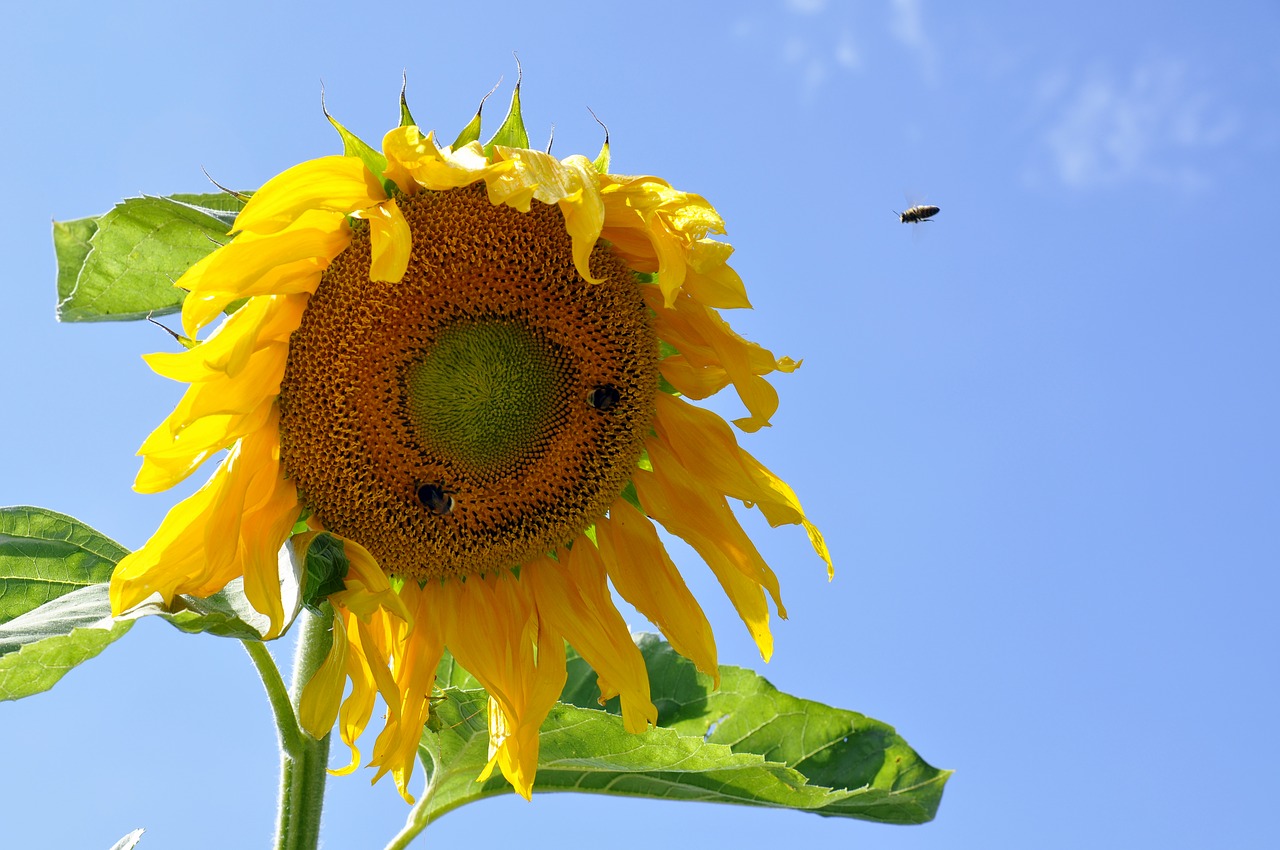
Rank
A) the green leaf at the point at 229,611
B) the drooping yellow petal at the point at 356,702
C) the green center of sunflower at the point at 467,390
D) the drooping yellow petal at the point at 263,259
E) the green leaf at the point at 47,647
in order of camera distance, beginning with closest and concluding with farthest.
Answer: the green leaf at the point at 47,647 → the green leaf at the point at 229,611 → the drooping yellow petal at the point at 263,259 → the green center of sunflower at the point at 467,390 → the drooping yellow petal at the point at 356,702

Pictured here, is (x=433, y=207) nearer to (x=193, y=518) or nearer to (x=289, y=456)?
(x=289, y=456)

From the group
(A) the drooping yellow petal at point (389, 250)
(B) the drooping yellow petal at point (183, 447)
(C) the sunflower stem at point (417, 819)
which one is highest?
(A) the drooping yellow petal at point (389, 250)

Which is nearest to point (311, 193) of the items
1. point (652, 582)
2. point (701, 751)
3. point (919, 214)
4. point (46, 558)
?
point (46, 558)

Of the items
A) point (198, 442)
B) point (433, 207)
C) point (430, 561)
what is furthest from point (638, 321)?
point (198, 442)

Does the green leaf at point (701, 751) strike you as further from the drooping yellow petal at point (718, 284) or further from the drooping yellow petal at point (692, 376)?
the drooping yellow petal at point (718, 284)

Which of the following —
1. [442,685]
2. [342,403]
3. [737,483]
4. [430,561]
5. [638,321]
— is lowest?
[442,685]

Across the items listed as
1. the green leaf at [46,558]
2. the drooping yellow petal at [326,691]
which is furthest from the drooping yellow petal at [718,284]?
the green leaf at [46,558]
